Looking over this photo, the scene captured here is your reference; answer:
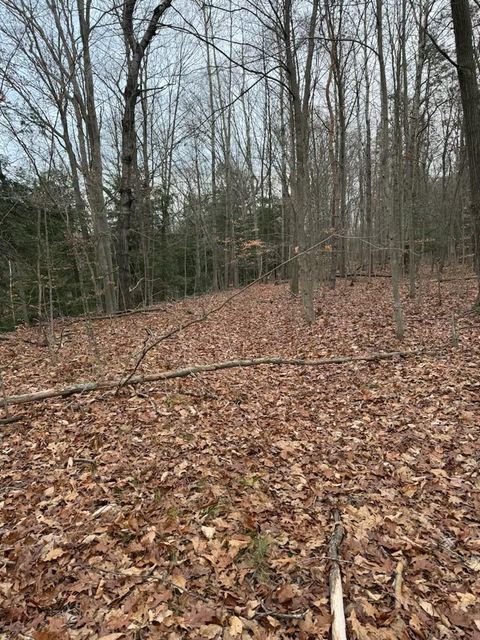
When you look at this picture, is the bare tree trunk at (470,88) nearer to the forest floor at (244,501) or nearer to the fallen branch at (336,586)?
the forest floor at (244,501)

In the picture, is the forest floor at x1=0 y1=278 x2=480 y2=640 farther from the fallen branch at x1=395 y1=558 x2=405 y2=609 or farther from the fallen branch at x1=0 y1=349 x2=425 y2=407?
the fallen branch at x1=0 y1=349 x2=425 y2=407

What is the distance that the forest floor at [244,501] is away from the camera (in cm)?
234

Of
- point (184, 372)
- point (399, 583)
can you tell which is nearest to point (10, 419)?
point (184, 372)

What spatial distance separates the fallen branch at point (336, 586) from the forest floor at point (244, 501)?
5 centimetres

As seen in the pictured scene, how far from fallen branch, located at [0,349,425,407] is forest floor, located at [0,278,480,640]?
0.15m

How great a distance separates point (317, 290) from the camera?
15367mm

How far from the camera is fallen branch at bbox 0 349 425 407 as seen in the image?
202 inches

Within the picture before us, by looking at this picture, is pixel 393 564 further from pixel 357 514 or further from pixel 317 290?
pixel 317 290

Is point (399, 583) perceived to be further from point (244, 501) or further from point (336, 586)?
point (244, 501)

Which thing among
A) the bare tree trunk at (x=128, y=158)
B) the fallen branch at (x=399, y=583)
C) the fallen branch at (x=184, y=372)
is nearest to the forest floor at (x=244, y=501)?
the fallen branch at (x=399, y=583)

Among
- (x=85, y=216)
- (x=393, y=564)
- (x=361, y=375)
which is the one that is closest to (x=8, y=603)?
(x=393, y=564)

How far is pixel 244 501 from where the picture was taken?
10.9 feet

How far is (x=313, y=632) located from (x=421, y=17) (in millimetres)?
12963

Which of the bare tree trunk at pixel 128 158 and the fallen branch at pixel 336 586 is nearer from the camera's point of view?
the fallen branch at pixel 336 586
